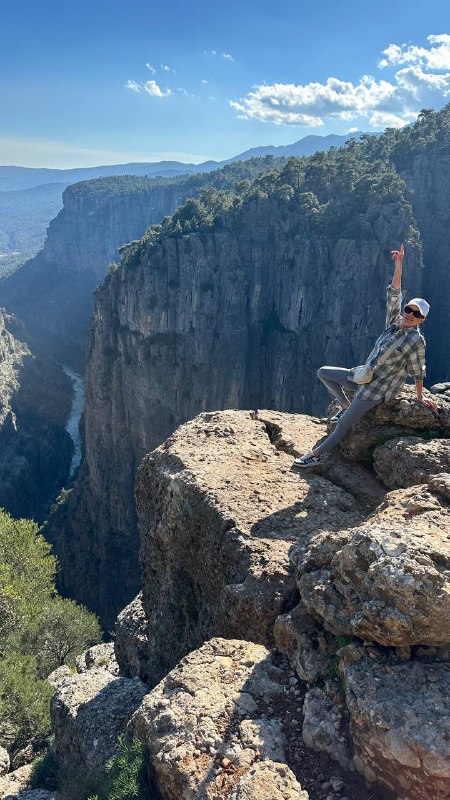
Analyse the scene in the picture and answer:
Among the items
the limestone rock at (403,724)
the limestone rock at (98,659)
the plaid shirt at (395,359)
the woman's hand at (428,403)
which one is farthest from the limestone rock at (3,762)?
the woman's hand at (428,403)

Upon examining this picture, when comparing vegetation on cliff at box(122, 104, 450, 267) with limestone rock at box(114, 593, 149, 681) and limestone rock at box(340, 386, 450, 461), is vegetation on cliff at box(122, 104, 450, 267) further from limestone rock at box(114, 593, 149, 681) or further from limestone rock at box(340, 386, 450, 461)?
limestone rock at box(114, 593, 149, 681)

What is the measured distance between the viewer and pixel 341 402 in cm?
966

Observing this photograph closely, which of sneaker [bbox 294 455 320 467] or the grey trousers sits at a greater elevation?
the grey trousers

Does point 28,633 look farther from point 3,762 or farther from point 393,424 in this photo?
point 393,424

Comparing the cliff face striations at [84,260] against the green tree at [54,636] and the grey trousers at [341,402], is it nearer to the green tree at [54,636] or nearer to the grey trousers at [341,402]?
the green tree at [54,636]

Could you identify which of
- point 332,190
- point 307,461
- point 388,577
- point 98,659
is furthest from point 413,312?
point 332,190

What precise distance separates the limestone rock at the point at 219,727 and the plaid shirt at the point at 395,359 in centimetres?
418

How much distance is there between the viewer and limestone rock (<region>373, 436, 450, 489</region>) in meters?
8.08

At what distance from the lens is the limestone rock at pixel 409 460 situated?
8.08 m

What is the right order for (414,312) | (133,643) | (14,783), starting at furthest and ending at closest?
(133,643) → (14,783) → (414,312)

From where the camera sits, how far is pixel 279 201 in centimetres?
6738

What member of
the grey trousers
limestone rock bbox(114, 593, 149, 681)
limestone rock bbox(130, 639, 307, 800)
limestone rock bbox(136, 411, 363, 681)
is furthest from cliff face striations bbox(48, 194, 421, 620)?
limestone rock bbox(130, 639, 307, 800)

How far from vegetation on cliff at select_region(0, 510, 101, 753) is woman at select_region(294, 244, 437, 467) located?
9.72m

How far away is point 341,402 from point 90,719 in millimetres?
6680
